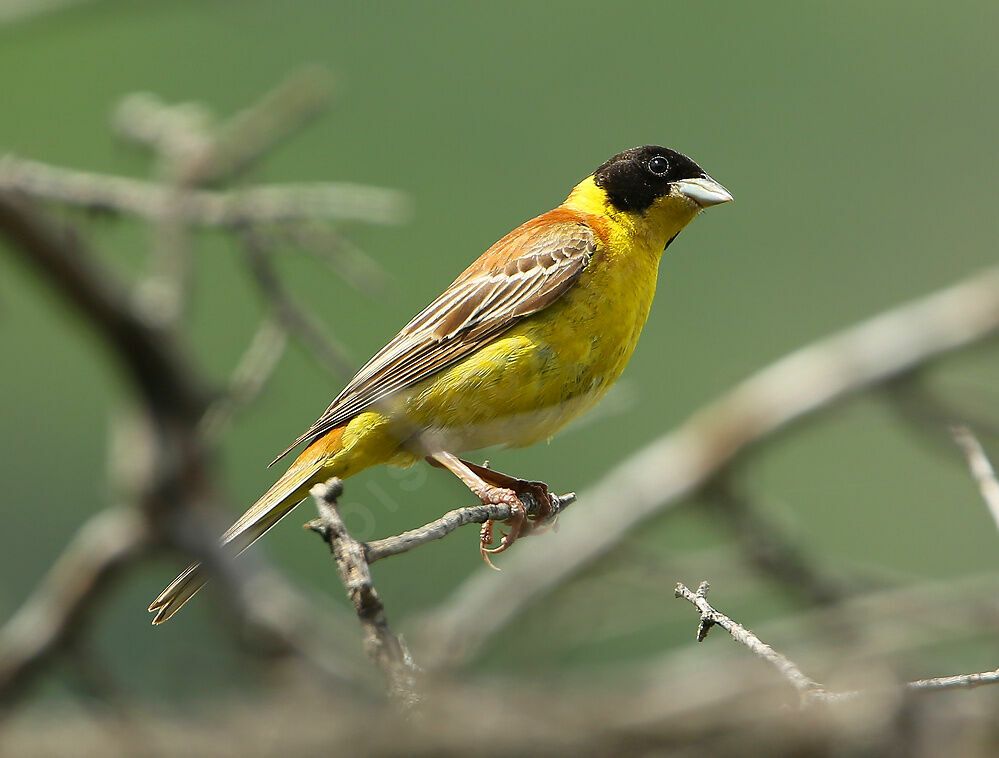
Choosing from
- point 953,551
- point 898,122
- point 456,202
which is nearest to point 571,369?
point 456,202

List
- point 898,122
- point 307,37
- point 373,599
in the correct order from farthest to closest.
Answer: point 898,122
point 307,37
point 373,599

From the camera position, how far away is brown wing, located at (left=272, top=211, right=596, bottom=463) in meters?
3.91

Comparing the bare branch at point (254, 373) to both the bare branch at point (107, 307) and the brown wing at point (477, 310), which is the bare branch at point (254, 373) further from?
the bare branch at point (107, 307)

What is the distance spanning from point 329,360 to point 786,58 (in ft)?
62.5

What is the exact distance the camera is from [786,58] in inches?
818

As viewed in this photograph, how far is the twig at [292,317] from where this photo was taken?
11.5ft

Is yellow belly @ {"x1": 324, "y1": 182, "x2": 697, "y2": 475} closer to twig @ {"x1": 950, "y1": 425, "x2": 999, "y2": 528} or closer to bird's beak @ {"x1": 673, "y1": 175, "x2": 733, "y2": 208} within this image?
bird's beak @ {"x1": 673, "y1": 175, "x2": 733, "y2": 208}

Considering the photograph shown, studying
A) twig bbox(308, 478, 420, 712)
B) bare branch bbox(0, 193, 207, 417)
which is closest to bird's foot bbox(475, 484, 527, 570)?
twig bbox(308, 478, 420, 712)

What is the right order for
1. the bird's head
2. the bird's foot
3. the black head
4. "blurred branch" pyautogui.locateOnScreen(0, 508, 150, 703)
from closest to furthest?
the bird's foot → the bird's head → the black head → "blurred branch" pyautogui.locateOnScreen(0, 508, 150, 703)

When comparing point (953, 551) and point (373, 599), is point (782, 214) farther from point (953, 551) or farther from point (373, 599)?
point (373, 599)

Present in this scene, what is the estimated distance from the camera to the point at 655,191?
430 cm

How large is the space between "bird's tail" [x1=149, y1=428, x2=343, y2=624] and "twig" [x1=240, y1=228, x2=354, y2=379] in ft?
0.97

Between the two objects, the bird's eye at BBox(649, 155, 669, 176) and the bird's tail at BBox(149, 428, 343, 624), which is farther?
the bird's eye at BBox(649, 155, 669, 176)

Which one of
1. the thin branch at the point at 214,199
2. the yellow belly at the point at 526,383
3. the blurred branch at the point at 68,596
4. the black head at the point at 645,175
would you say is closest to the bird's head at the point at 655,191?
the black head at the point at 645,175
